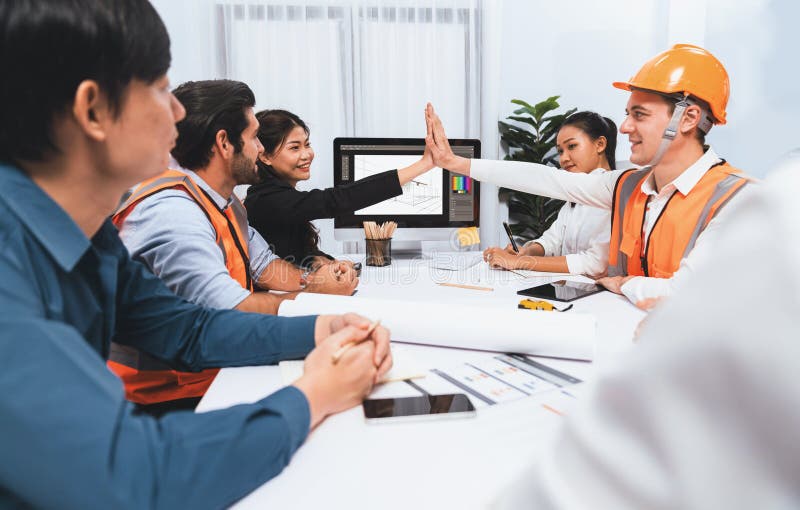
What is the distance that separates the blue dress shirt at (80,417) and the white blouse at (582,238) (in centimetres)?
162

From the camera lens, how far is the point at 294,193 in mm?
2090

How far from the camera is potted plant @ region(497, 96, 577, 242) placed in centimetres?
298

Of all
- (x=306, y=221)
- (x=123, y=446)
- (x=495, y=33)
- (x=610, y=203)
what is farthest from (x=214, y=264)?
(x=495, y=33)

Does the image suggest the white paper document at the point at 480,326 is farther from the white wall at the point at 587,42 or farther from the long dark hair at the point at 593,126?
the white wall at the point at 587,42

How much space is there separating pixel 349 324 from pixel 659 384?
0.67 meters

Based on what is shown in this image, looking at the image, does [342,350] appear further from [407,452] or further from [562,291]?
[562,291]

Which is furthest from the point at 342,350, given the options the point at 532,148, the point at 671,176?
the point at 532,148

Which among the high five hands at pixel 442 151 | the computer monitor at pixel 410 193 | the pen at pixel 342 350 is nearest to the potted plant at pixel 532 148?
the computer monitor at pixel 410 193

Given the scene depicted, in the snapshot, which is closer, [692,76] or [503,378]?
[503,378]

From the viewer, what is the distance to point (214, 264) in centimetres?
117

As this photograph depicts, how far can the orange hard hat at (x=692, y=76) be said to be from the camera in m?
1.53

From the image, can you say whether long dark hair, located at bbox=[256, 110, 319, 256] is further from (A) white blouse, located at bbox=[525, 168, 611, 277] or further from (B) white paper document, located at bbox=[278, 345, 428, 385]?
(B) white paper document, located at bbox=[278, 345, 428, 385]

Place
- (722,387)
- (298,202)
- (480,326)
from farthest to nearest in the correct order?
(298,202), (480,326), (722,387)

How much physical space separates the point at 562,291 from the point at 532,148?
1737mm
